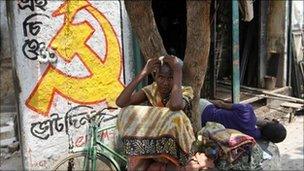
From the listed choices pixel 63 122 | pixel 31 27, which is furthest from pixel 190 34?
pixel 63 122

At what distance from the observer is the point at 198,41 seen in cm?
326

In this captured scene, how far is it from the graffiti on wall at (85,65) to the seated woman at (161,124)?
76.9 inches

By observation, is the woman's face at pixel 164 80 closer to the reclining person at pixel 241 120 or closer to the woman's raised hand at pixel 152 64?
the woman's raised hand at pixel 152 64

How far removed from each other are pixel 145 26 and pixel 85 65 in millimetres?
2360

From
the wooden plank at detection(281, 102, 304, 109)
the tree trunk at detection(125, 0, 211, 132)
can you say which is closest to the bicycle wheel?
the tree trunk at detection(125, 0, 211, 132)

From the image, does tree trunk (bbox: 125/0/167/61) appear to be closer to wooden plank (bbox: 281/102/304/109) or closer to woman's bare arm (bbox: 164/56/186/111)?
woman's bare arm (bbox: 164/56/186/111)

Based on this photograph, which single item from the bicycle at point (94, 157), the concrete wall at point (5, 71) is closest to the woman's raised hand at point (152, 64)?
the bicycle at point (94, 157)

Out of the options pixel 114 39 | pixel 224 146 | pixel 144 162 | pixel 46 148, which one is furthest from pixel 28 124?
pixel 224 146

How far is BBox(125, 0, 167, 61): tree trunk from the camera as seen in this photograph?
3145 mm

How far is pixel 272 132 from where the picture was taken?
433cm

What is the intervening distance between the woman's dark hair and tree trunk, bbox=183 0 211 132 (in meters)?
1.14

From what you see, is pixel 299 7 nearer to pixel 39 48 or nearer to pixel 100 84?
pixel 100 84

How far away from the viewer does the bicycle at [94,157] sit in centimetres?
469

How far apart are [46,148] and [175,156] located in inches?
94.9
